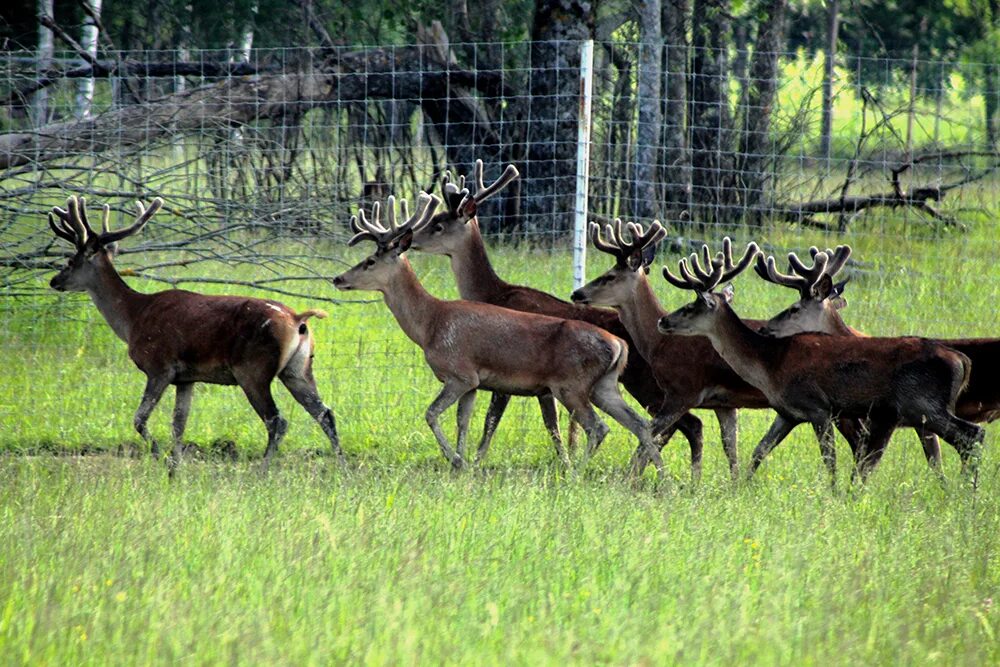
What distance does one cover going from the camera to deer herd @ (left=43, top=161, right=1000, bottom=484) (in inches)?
338

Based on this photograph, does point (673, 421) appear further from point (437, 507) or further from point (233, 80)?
point (233, 80)

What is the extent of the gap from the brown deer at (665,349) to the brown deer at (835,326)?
0.38m

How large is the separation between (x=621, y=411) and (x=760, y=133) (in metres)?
2.85

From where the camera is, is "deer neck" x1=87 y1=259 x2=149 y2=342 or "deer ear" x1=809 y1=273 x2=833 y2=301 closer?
"deer ear" x1=809 y1=273 x2=833 y2=301

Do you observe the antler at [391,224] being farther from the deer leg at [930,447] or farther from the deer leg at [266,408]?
the deer leg at [930,447]

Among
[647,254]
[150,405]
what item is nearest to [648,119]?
[647,254]

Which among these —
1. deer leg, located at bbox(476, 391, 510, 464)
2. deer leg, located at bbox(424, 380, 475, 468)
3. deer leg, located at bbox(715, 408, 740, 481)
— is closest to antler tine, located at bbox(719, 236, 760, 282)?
deer leg, located at bbox(715, 408, 740, 481)

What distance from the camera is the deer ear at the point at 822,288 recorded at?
934 centimetres

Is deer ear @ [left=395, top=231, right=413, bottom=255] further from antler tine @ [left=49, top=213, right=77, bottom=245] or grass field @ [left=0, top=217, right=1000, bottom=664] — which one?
antler tine @ [left=49, top=213, right=77, bottom=245]

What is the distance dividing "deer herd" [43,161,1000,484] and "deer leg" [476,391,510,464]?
17 millimetres

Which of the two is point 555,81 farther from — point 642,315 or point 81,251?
point 81,251

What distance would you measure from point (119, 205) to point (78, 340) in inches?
67.7

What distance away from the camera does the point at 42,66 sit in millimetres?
12445

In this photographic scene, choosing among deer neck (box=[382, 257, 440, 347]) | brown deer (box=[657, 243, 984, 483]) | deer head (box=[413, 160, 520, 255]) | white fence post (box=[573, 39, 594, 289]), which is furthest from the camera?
deer head (box=[413, 160, 520, 255])
